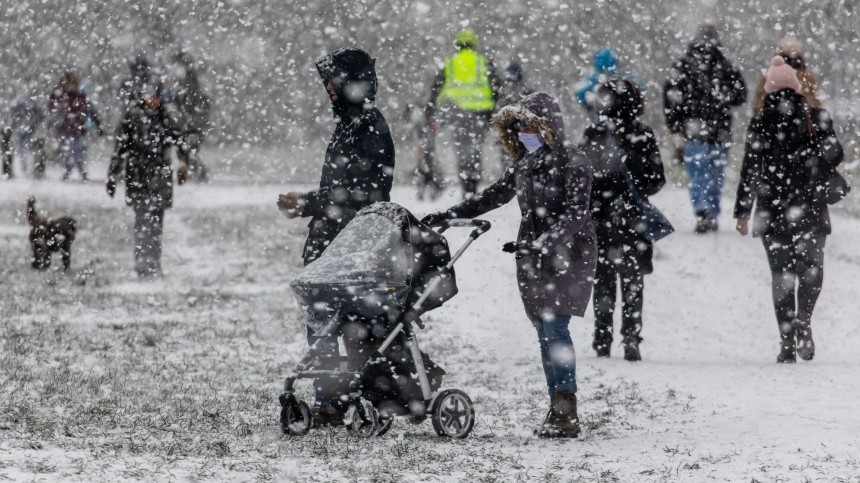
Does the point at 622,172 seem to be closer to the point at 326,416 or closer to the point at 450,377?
the point at 450,377

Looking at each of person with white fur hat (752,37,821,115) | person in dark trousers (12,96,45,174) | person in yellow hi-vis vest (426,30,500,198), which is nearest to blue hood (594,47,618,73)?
person with white fur hat (752,37,821,115)

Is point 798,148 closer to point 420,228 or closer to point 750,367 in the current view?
point 750,367

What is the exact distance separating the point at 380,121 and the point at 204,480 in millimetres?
2197

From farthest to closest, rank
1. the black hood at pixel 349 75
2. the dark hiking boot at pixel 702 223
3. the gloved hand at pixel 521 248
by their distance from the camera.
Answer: the dark hiking boot at pixel 702 223
the black hood at pixel 349 75
the gloved hand at pixel 521 248

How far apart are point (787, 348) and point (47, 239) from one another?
25.4 feet

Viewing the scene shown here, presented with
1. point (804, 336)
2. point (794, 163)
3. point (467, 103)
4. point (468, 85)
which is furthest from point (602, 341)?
point (468, 85)

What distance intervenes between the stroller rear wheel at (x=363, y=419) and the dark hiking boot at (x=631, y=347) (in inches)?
117

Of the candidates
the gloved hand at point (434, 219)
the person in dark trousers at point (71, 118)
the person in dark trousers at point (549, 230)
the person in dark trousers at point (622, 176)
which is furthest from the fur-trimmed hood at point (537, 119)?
the person in dark trousers at point (71, 118)

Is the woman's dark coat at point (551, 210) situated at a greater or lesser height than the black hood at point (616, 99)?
lesser

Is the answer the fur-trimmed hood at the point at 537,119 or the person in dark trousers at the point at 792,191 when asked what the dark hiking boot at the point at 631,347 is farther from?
the fur-trimmed hood at the point at 537,119

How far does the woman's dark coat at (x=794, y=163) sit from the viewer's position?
7.91 meters

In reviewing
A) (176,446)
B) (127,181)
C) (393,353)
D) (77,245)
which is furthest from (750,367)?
(77,245)

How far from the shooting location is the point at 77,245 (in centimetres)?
1437

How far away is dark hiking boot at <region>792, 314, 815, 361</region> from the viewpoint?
26.5ft
